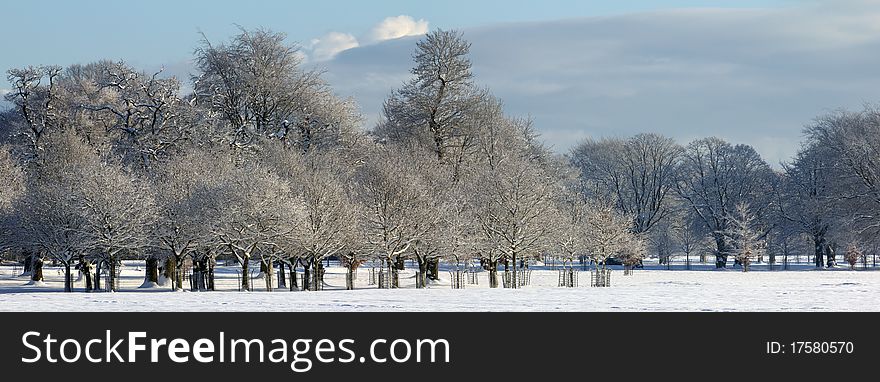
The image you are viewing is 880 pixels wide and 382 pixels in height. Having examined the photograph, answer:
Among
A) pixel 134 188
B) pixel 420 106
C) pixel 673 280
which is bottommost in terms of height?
pixel 673 280

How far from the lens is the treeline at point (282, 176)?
5019 cm

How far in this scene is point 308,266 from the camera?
2106 inches

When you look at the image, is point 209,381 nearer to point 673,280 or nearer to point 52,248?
point 52,248

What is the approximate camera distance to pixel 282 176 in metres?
54.9

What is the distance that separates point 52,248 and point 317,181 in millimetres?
13111

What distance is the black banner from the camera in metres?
20.5

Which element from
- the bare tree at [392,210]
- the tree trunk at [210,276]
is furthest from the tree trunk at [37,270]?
the bare tree at [392,210]

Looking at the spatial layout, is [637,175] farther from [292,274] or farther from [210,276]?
[210,276]

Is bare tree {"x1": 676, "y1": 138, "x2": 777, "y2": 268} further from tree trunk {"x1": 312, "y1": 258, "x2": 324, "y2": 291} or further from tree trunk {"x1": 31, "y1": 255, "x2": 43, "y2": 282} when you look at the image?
tree trunk {"x1": 31, "y1": 255, "x2": 43, "y2": 282}

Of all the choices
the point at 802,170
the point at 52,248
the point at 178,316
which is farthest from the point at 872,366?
the point at 802,170

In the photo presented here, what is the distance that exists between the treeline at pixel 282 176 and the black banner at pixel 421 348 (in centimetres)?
2434

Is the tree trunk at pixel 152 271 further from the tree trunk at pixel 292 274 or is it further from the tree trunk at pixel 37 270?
the tree trunk at pixel 292 274

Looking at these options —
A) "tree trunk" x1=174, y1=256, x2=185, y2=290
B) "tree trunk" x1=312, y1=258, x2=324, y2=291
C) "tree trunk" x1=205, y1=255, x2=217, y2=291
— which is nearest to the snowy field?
"tree trunk" x1=312, y1=258, x2=324, y2=291

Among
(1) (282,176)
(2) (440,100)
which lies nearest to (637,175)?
(2) (440,100)
